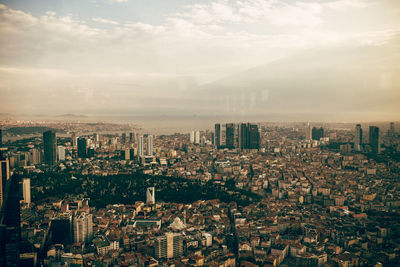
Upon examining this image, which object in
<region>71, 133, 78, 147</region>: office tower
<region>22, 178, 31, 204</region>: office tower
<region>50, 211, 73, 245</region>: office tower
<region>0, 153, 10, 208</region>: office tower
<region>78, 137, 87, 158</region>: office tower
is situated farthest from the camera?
<region>78, 137, 87, 158</region>: office tower

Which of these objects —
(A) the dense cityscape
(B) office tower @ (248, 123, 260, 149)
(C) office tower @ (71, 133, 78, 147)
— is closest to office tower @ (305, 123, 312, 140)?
(A) the dense cityscape

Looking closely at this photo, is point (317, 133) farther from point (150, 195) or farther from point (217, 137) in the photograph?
point (217, 137)

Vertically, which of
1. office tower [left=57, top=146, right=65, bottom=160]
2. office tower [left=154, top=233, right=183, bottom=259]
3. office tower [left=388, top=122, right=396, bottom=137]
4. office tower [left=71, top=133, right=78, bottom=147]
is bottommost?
office tower [left=154, top=233, right=183, bottom=259]

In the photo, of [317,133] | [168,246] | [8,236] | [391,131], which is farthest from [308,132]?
[8,236]

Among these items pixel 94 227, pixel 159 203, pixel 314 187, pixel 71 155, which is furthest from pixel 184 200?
pixel 71 155

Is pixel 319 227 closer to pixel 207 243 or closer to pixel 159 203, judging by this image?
pixel 207 243

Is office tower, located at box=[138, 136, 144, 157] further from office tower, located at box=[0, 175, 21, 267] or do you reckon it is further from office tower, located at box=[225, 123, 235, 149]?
office tower, located at box=[0, 175, 21, 267]

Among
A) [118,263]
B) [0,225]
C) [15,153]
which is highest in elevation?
[15,153]
